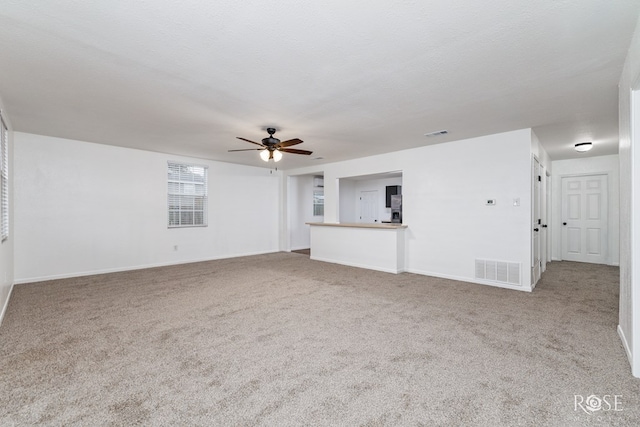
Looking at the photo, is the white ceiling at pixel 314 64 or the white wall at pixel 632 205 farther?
the white wall at pixel 632 205

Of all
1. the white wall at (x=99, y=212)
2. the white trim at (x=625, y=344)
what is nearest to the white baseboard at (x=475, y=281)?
the white trim at (x=625, y=344)

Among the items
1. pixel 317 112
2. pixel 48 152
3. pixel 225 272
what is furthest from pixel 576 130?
pixel 48 152

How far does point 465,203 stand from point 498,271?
119 centimetres

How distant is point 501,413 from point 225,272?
15.8 ft

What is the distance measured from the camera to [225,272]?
557 cm

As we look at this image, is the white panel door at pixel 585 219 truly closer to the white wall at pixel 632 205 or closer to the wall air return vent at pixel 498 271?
the wall air return vent at pixel 498 271

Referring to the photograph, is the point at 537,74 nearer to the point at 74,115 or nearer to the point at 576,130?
the point at 576,130

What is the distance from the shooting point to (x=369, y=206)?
9734 millimetres

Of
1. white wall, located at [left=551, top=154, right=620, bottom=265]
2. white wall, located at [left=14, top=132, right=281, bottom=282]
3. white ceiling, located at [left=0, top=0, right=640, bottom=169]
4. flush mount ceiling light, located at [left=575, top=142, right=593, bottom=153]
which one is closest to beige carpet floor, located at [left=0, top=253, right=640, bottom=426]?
white wall, located at [left=14, top=132, right=281, bottom=282]

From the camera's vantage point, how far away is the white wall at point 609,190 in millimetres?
6184

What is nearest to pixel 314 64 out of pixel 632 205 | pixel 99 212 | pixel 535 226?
pixel 632 205

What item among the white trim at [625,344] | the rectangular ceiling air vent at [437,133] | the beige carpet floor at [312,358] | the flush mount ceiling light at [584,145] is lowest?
the beige carpet floor at [312,358]

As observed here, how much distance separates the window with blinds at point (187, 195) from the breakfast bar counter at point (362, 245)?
2724mm

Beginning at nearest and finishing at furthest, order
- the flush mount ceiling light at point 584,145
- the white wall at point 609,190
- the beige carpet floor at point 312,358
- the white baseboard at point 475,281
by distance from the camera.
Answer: the beige carpet floor at point 312,358 < the white baseboard at point 475,281 < the flush mount ceiling light at point 584,145 < the white wall at point 609,190
